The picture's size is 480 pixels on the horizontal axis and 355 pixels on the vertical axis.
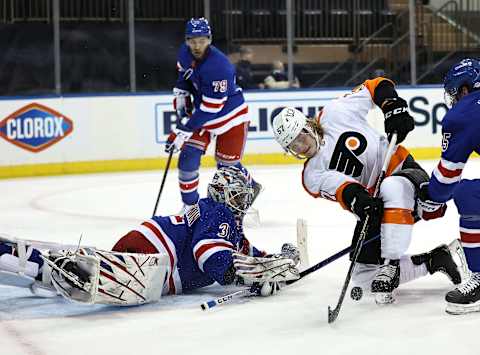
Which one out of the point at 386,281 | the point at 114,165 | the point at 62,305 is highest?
the point at 386,281

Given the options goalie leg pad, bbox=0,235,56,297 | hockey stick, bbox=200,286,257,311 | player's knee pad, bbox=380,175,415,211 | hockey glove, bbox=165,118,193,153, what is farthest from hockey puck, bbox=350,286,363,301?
hockey glove, bbox=165,118,193,153

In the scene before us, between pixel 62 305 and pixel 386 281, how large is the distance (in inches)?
49.1

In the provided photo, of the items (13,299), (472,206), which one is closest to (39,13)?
(13,299)

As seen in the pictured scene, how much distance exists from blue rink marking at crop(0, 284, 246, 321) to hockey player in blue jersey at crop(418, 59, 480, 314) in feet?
3.33

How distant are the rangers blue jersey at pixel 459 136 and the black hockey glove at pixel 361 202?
0.27 m

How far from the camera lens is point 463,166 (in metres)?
3.75

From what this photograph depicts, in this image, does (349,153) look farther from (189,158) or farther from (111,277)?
(189,158)

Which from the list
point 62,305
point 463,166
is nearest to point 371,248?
point 463,166

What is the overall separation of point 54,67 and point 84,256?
727 centimetres

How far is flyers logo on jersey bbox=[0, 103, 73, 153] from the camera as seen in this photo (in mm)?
10078

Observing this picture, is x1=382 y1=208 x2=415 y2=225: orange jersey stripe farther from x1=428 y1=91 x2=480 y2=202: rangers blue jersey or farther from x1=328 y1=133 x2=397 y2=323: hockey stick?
x1=428 y1=91 x2=480 y2=202: rangers blue jersey

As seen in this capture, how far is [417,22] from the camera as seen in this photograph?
516 inches

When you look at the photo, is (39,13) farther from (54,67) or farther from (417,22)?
(417,22)

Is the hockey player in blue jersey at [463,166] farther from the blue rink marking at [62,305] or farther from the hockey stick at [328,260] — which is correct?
the blue rink marking at [62,305]
